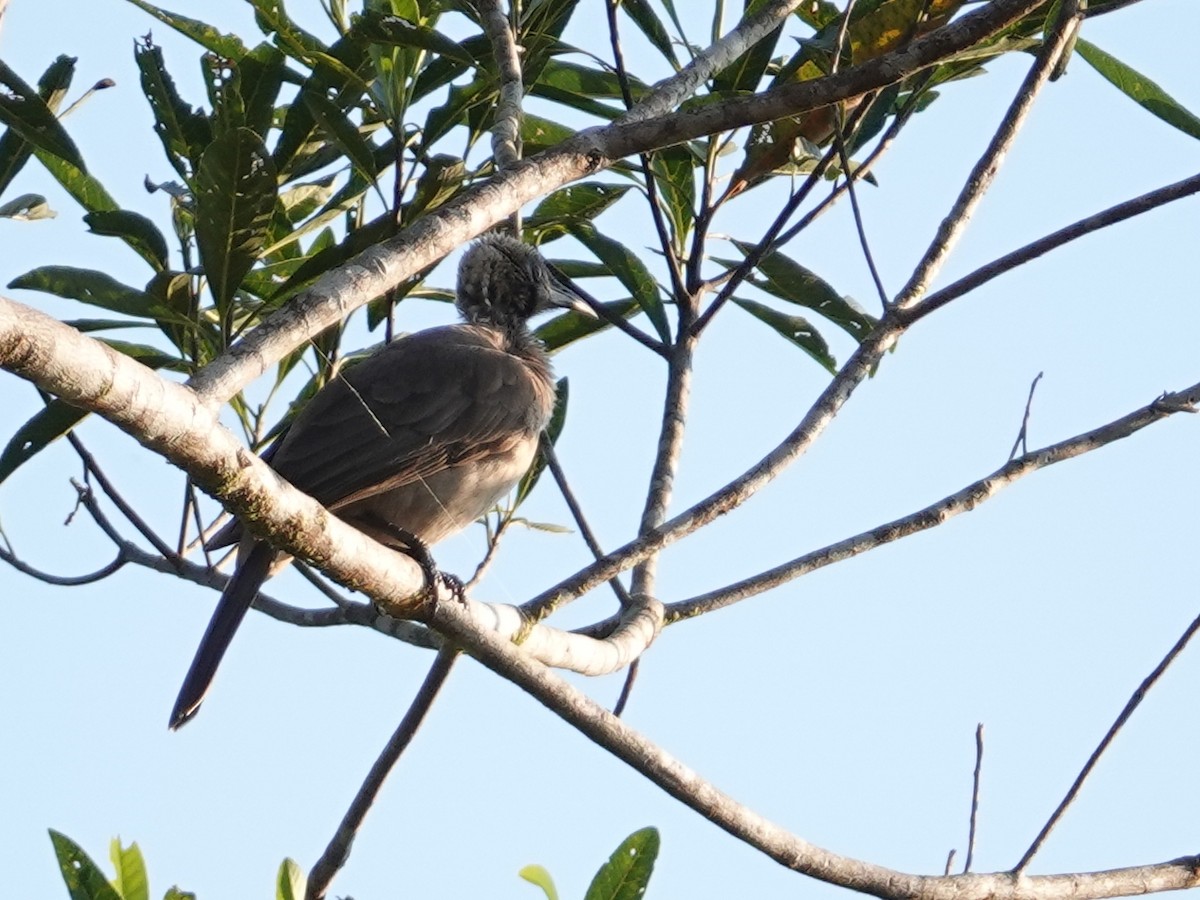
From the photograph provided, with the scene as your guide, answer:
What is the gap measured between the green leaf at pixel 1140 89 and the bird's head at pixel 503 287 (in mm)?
2032

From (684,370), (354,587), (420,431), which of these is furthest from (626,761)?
(420,431)

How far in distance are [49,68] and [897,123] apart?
Answer: 2.13 meters

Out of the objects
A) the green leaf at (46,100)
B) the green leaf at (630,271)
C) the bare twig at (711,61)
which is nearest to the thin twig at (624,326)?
the green leaf at (630,271)

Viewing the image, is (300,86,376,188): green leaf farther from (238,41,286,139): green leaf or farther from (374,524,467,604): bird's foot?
(374,524,467,604): bird's foot

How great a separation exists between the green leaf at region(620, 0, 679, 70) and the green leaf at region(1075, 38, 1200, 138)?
115 cm

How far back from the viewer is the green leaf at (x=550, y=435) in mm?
4480

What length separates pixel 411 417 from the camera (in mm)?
4586

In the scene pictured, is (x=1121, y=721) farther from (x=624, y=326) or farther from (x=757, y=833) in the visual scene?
(x=624, y=326)

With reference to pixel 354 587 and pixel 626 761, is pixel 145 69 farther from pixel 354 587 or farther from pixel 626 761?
pixel 626 761

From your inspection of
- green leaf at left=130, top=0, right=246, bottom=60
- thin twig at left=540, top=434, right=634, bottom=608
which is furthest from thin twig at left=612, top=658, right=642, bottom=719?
green leaf at left=130, top=0, right=246, bottom=60

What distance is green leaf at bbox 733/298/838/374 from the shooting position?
4.67 m

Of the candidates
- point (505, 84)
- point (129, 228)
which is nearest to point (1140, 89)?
point (505, 84)

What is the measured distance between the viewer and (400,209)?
12.1 feet

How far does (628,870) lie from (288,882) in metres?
0.72
